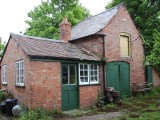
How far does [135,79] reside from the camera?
59.2ft

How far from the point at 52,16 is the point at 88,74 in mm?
19131

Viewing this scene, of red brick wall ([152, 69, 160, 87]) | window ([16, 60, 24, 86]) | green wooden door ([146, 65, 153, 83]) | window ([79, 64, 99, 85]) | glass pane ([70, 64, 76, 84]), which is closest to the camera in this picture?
window ([16, 60, 24, 86])

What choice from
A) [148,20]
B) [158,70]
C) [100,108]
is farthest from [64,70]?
[148,20]

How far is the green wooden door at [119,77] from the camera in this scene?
15.7 m

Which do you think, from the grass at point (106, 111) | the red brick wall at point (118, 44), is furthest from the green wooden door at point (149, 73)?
the grass at point (106, 111)

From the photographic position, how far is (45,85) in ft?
39.0

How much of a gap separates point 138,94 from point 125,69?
7.68 ft

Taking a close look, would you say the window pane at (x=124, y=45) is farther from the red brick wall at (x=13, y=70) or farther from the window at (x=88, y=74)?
the red brick wall at (x=13, y=70)

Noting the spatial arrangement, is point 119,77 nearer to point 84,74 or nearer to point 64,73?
point 84,74

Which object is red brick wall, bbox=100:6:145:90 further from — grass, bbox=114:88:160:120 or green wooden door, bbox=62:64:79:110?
green wooden door, bbox=62:64:79:110

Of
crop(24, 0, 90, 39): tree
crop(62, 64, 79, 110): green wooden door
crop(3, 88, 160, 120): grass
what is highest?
crop(24, 0, 90, 39): tree

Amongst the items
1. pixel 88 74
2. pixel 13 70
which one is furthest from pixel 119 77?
pixel 13 70

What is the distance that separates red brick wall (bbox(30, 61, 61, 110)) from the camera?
1142 cm

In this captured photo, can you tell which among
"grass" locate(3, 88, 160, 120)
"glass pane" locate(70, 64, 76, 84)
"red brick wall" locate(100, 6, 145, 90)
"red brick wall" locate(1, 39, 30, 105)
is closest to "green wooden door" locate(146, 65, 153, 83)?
"red brick wall" locate(100, 6, 145, 90)
